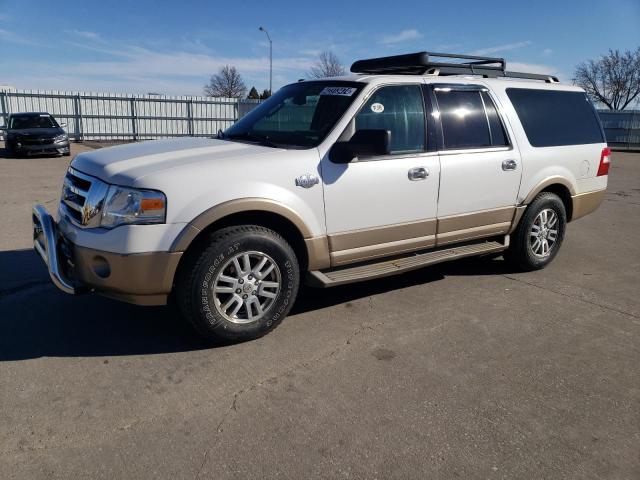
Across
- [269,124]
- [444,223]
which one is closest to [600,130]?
[444,223]

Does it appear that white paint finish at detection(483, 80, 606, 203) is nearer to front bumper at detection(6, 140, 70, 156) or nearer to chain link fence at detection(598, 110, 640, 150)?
front bumper at detection(6, 140, 70, 156)

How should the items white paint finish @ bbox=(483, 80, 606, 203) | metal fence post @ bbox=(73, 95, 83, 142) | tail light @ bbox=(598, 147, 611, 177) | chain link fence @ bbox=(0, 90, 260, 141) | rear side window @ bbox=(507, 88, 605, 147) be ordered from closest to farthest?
white paint finish @ bbox=(483, 80, 606, 203), rear side window @ bbox=(507, 88, 605, 147), tail light @ bbox=(598, 147, 611, 177), chain link fence @ bbox=(0, 90, 260, 141), metal fence post @ bbox=(73, 95, 83, 142)

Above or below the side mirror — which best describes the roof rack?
above

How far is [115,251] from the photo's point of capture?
3293 millimetres

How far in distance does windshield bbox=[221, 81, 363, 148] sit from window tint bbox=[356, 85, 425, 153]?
18cm

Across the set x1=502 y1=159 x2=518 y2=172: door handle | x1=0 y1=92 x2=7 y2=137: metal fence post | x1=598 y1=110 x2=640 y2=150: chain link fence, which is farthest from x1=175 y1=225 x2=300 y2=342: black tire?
x1=598 y1=110 x2=640 y2=150: chain link fence

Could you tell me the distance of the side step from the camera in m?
4.05

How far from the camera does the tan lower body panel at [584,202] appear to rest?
19.1 feet

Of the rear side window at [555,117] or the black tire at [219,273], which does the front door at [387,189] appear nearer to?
the black tire at [219,273]

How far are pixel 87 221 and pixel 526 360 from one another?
3076 mm

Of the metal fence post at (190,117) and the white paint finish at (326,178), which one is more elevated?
the metal fence post at (190,117)

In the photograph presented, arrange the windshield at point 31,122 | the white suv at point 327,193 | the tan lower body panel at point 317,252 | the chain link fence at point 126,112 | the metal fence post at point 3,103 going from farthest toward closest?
the chain link fence at point 126,112 < the metal fence post at point 3,103 < the windshield at point 31,122 < the tan lower body panel at point 317,252 < the white suv at point 327,193

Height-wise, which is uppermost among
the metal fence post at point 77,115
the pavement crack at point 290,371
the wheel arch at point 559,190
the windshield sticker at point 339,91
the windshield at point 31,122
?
the metal fence post at point 77,115

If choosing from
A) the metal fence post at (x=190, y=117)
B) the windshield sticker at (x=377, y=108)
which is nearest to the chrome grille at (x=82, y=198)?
the windshield sticker at (x=377, y=108)
